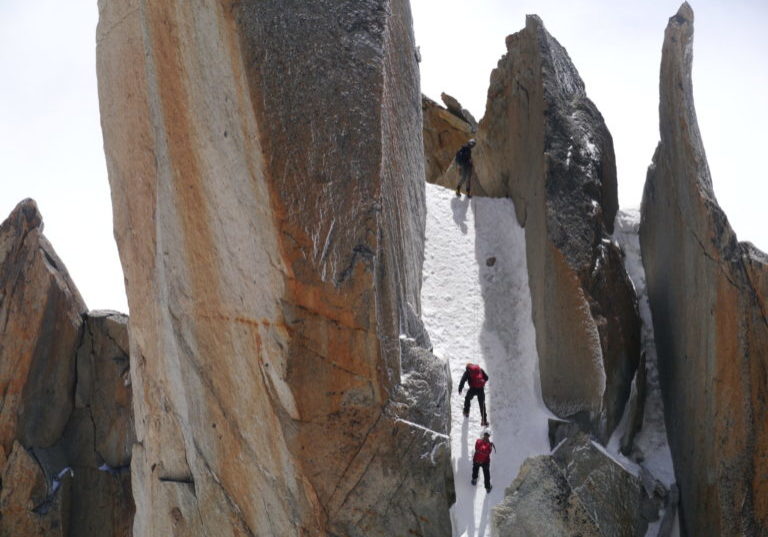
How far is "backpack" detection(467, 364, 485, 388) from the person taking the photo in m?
13.7

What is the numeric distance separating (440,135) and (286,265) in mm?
17605

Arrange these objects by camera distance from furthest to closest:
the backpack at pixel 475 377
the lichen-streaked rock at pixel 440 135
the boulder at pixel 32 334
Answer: the lichen-streaked rock at pixel 440 135, the boulder at pixel 32 334, the backpack at pixel 475 377

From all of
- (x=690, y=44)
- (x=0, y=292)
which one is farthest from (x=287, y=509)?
(x=0, y=292)

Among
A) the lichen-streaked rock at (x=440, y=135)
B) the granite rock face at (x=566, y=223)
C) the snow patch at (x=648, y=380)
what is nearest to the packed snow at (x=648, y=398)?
the snow patch at (x=648, y=380)

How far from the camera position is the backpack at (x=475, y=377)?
13695 millimetres

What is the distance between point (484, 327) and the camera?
15.3 m

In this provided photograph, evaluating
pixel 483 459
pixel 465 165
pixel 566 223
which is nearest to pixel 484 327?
pixel 566 223

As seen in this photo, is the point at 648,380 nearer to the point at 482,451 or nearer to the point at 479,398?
the point at 479,398

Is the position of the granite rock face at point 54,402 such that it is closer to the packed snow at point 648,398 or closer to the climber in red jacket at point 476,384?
the climber in red jacket at point 476,384

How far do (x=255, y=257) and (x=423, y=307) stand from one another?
14.2 ft

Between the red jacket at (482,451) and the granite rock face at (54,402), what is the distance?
38.4 feet

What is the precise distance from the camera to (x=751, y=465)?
1275 centimetres

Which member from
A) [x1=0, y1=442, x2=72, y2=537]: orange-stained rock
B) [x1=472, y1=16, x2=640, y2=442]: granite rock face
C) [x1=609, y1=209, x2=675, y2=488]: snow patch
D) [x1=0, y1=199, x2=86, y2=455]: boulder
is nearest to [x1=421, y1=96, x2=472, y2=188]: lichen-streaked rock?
[x1=472, y1=16, x2=640, y2=442]: granite rock face

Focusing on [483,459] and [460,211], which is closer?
[483,459]
